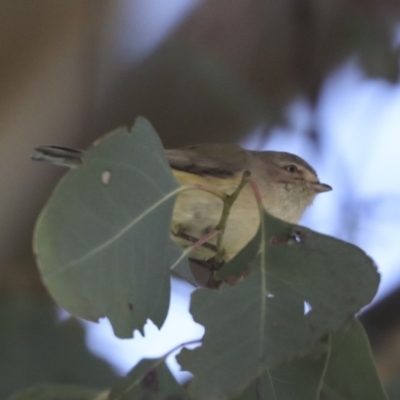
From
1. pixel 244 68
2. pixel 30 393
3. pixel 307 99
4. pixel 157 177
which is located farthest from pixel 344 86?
pixel 30 393

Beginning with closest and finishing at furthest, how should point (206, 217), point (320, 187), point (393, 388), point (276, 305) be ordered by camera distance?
1. point (276, 305)
2. point (393, 388)
3. point (206, 217)
4. point (320, 187)

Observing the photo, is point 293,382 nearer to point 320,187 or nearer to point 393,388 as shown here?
point 393,388

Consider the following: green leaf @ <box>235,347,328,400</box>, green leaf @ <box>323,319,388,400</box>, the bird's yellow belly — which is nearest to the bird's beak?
the bird's yellow belly

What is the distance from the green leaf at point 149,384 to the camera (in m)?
1.31

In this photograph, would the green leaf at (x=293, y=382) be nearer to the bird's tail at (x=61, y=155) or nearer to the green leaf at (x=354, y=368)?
the green leaf at (x=354, y=368)

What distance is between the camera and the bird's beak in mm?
2953

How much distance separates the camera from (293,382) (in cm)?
139

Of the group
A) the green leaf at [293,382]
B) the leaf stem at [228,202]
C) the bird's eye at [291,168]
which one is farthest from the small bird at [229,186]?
the green leaf at [293,382]

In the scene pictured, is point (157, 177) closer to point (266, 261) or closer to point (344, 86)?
point (266, 261)

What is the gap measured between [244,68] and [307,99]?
0.35 metres

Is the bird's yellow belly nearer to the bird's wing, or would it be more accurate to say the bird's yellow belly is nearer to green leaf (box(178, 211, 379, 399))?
the bird's wing

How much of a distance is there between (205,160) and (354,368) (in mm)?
1137

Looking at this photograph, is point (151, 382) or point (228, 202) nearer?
point (151, 382)

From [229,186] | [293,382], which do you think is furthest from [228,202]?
[229,186]
